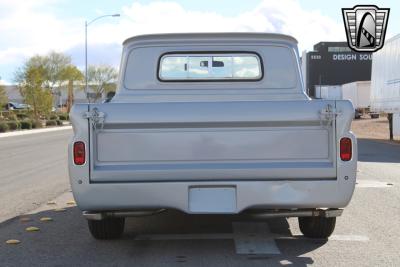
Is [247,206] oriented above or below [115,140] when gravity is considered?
below

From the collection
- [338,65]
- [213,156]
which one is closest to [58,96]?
[338,65]

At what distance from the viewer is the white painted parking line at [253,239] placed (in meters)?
5.78

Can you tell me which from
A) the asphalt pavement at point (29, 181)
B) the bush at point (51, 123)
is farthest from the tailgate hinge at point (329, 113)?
the bush at point (51, 123)

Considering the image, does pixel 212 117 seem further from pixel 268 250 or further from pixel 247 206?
pixel 268 250

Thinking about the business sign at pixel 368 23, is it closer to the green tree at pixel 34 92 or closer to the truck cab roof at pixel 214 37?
the truck cab roof at pixel 214 37

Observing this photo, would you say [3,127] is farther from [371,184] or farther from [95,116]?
[95,116]

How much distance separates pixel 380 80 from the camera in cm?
2452

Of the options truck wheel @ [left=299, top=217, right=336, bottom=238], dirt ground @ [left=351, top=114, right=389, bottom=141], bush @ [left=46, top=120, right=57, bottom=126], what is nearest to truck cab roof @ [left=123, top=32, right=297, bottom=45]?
truck wheel @ [left=299, top=217, right=336, bottom=238]

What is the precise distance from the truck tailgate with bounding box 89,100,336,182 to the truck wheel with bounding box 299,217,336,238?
3.42ft

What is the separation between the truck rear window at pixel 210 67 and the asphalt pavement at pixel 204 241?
5.70ft

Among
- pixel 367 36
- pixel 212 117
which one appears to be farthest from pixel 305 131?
pixel 367 36

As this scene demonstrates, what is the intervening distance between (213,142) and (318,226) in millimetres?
1670

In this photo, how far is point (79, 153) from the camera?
5.35 metres

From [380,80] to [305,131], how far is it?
20.4 m
